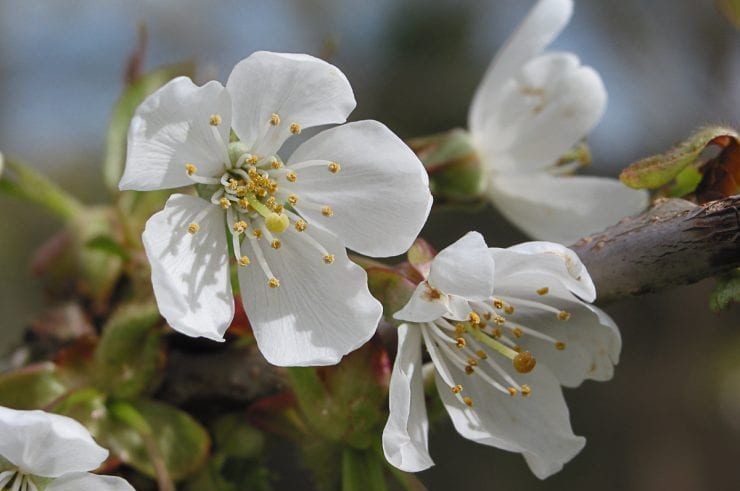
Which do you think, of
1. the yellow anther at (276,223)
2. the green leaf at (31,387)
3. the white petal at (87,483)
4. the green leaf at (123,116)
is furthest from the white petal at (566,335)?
the green leaf at (123,116)

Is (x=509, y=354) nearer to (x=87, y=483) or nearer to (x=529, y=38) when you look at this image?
(x=87, y=483)

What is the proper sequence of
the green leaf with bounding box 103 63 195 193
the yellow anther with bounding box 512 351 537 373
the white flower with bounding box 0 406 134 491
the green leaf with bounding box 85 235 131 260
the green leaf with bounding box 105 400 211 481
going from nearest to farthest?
the white flower with bounding box 0 406 134 491 → the yellow anther with bounding box 512 351 537 373 → the green leaf with bounding box 105 400 211 481 → the green leaf with bounding box 85 235 131 260 → the green leaf with bounding box 103 63 195 193

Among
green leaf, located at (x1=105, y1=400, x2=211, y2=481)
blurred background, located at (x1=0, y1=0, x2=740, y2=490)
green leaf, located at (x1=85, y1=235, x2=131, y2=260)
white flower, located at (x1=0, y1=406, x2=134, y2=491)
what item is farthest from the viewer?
blurred background, located at (x1=0, y1=0, x2=740, y2=490)

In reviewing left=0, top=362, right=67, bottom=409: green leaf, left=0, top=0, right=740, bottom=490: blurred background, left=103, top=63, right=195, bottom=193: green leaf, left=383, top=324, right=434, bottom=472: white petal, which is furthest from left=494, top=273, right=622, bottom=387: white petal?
left=0, top=0, right=740, bottom=490: blurred background

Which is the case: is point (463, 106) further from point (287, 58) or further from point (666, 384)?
point (287, 58)

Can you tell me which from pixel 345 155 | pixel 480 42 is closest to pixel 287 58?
pixel 345 155

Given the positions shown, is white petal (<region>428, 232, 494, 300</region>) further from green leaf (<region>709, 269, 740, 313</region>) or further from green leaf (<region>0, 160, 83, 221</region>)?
green leaf (<region>0, 160, 83, 221</region>)
